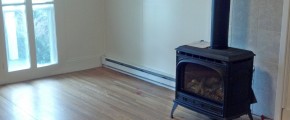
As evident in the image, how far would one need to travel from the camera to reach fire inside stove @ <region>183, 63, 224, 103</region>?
3.24m

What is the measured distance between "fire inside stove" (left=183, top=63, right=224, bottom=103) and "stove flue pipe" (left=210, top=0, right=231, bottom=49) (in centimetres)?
21

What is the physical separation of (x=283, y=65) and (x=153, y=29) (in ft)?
5.19

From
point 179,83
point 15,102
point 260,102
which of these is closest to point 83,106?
point 15,102

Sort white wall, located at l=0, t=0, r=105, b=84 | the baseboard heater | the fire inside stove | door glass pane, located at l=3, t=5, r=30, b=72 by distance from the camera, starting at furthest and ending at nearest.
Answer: white wall, located at l=0, t=0, r=105, b=84, door glass pane, located at l=3, t=5, r=30, b=72, the baseboard heater, the fire inside stove

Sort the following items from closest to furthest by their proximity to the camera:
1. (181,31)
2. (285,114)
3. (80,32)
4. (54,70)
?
(285,114) < (181,31) < (54,70) < (80,32)

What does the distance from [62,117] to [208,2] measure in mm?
1590

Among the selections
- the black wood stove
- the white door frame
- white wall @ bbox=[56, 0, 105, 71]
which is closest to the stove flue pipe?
the black wood stove

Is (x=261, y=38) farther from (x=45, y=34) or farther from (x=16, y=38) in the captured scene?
(x=16, y=38)

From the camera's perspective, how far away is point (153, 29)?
14.5ft

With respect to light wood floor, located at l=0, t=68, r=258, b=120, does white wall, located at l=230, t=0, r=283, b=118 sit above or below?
above

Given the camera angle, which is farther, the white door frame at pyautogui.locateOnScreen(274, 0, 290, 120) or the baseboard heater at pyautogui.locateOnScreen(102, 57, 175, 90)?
the baseboard heater at pyautogui.locateOnScreen(102, 57, 175, 90)

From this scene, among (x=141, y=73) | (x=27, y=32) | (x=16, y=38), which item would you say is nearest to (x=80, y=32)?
(x=27, y=32)

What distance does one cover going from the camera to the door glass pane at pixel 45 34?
4617 mm

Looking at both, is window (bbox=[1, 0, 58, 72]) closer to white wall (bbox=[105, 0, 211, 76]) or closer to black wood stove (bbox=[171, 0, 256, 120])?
white wall (bbox=[105, 0, 211, 76])
